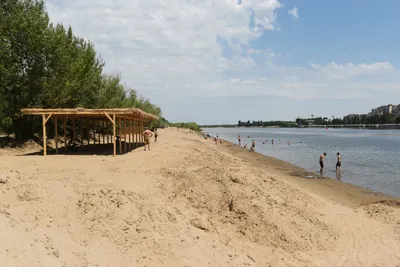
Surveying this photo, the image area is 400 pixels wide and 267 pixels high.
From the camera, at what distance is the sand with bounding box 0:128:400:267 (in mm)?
6160

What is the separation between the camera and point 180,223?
821 centimetres

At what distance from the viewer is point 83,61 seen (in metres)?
26.2

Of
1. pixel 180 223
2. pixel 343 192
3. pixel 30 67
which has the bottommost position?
pixel 343 192

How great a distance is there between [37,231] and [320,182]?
17411 millimetres

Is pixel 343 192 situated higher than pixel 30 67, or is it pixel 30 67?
pixel 30 67

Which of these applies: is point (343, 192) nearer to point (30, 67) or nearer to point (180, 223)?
point (180, 223)

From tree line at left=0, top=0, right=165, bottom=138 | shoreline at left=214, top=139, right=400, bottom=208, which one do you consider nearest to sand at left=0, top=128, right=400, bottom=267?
shoreline at left=214, top=139, right=400, bottom=208

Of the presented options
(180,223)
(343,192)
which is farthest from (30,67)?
(343,192)

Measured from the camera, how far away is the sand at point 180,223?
20.2 ft

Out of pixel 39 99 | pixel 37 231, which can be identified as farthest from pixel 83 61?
pixel 37 231

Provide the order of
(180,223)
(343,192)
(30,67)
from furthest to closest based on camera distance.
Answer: (30,67) < (343,192) < (180,223)

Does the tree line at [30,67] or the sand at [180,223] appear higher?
the tree line at [30,67]

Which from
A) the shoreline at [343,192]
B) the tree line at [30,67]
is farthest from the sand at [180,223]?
the tree line at [30,67]

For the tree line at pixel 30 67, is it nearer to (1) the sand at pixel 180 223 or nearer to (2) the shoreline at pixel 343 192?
(1) the sand at pixel 180 223
